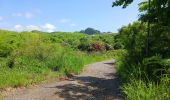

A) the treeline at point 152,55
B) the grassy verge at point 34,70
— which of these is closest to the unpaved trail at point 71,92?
the grassy verge at point 34,70

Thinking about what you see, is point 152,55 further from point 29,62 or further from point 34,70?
point 29,62

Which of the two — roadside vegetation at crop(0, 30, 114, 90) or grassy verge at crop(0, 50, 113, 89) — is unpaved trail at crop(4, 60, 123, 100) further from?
roadside vegetation at crop(0, 30, 114, 90)

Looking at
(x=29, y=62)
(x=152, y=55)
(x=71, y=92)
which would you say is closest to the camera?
(x=71, y=92)

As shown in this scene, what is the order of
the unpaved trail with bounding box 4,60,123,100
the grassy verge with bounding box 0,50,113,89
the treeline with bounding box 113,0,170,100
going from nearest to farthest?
the treeline with bounding box 113,0,170,100 → the unpaved trail with bounding box 4,60,123,100 → the grassy verge with bounding box 0,50,113,89

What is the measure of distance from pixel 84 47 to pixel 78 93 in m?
33.4

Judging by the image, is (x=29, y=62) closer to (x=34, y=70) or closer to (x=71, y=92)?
(x=34, y=70)

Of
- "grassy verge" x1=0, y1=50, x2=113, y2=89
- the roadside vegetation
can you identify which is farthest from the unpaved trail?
the roadside vegetation

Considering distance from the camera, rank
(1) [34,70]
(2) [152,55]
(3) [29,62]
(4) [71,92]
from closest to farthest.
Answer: (4) [71,92]
(2) [152,55]
(1) [34,70]
(3) [29,62]

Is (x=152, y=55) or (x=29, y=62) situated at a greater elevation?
(x=152, y=55)

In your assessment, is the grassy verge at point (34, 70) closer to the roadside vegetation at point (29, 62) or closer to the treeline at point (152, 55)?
the roadside vegetation at point (29, 62)

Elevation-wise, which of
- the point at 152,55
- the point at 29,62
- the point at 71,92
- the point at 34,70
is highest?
the point at 152,55

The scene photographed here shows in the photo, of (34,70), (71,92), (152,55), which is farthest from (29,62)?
(152,55)

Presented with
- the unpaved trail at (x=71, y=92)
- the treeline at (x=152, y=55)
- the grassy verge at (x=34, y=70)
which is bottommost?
the unpaved trail at (x=71, y=92)

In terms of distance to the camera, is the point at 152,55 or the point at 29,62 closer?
the point at 152,55
